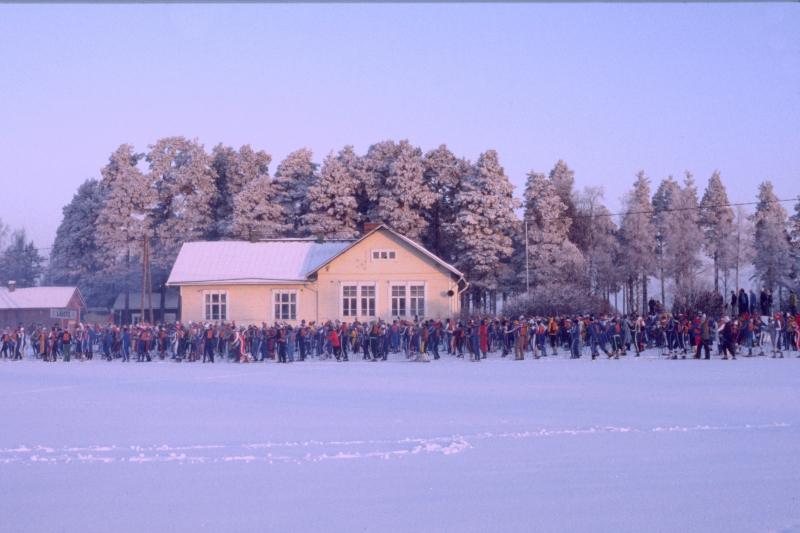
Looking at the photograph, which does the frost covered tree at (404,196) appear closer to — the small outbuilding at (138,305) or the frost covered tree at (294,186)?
the frost covered tree at (294,186)

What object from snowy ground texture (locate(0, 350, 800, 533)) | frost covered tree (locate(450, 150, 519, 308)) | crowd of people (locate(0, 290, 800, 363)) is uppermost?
frost covered tree (locate(450, 150, 519, 308))

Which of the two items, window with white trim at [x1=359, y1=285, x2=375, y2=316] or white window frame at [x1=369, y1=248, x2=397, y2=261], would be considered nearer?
window with white trim at [x1=359, y1=285, x2=375, y2=316]

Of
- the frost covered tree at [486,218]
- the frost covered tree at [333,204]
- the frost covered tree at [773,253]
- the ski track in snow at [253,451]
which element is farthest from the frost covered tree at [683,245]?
the ski track in snow at [253,451]

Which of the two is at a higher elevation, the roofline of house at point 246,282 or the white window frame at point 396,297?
the roofline of house at point 246,282

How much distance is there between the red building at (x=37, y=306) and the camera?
58375mm

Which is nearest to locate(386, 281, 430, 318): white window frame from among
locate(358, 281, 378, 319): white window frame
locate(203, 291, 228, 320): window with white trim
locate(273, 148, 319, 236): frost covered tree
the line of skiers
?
locate(358, 281, 378, 319): white window frame

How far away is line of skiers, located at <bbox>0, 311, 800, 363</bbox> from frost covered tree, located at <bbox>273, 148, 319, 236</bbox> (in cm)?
2355

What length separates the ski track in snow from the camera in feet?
31.1

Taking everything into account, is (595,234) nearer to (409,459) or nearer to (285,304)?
(285,304)

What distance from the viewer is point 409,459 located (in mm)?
9352

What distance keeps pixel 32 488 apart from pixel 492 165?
151 ft

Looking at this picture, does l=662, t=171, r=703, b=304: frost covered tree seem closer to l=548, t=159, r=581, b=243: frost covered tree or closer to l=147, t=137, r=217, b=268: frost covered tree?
l=548, t=159, r=581, b=243: frost covered tree

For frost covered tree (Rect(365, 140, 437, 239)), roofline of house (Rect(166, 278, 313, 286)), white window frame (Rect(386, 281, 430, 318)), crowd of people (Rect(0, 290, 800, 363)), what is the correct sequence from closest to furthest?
1. crowd of people (Rect(0, 290, 800, 363))
2. white window frame (Rect(386, 281, 430, 318))
3. roofline of house (Rect(166, 278, 313, 286))
4. frost covered tree (Rect(365, 140, 437, 239))

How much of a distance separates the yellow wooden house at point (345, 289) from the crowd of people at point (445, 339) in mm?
6925
